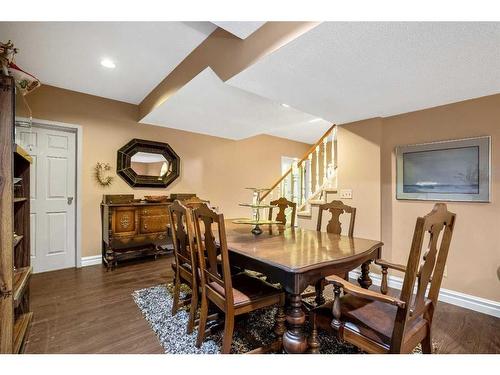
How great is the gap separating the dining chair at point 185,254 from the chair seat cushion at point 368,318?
924 mm

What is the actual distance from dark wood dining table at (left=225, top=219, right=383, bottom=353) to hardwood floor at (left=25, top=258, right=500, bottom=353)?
2.88 feet

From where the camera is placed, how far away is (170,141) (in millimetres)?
4410

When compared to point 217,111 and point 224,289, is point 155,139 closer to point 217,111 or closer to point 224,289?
point 217,111

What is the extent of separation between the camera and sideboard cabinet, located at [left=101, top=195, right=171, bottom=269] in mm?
3381

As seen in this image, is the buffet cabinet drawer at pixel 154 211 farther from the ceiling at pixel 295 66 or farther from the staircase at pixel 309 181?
the staircase at pixel 309 181

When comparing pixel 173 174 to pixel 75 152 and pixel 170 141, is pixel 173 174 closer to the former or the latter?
pixel 170 141

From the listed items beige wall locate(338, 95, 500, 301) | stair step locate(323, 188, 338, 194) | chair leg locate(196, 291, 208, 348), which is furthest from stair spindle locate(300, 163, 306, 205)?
chair leg locate(196, 291, 208, 348)

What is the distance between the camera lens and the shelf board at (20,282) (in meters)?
1.52

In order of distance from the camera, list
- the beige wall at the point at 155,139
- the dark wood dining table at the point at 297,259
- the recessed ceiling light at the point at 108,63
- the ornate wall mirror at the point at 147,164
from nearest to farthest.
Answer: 1. the dark wood dining table at the point at 297,259
2. the recessed ceiling light at the point at 108,63
3. the beige wall at the point at 155,139
4. the ornate wall mirror at the point at 147,164

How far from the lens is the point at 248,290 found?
1657 mm

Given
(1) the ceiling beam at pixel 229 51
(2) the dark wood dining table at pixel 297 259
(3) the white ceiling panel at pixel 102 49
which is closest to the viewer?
(2) the dark wood dining table at pixel 297 259

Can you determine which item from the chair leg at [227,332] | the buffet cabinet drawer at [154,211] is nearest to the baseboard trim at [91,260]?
the buffet cabinet drawer at [154,211]

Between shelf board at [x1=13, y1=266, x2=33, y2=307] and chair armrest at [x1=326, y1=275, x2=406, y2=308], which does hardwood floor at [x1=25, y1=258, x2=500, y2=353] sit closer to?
shelf board at [x1=13, y1=266, x2=33, y2=307]
